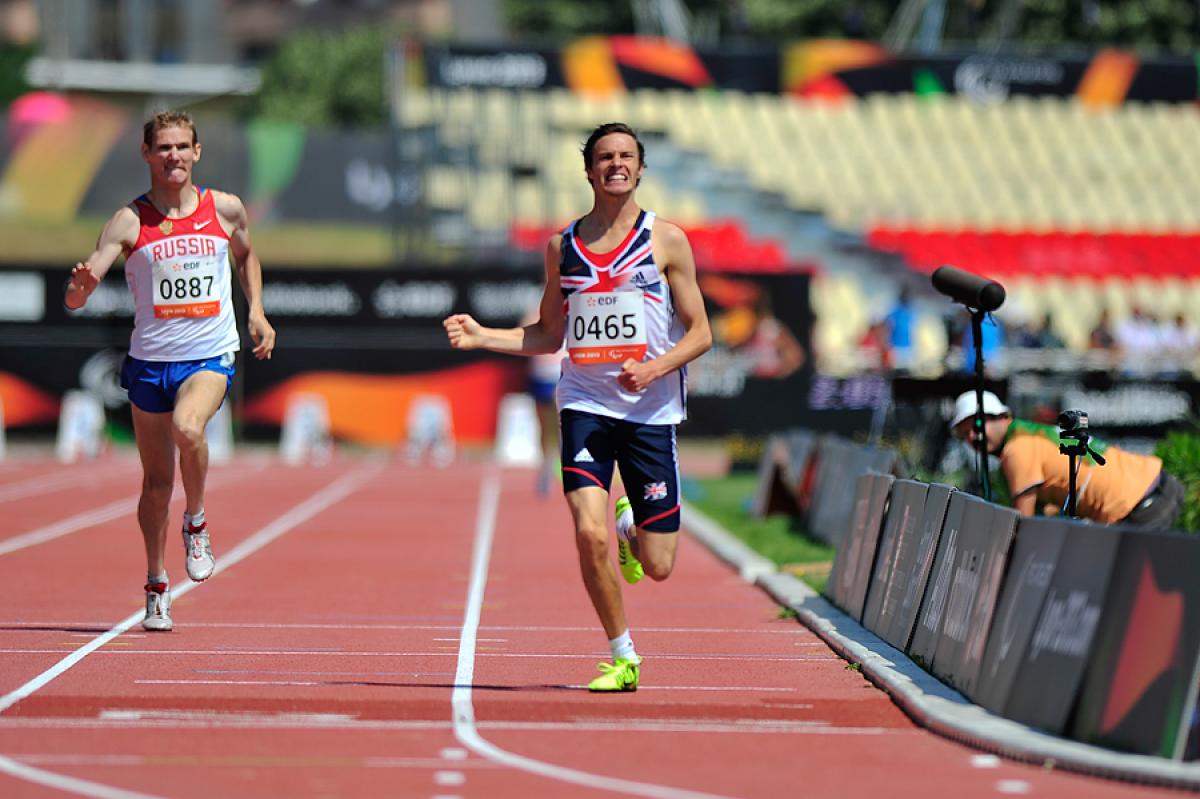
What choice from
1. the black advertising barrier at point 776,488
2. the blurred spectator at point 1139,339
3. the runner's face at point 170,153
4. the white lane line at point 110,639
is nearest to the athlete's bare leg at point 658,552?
the white lane line at point 110,639

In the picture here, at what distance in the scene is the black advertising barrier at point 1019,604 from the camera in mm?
8102

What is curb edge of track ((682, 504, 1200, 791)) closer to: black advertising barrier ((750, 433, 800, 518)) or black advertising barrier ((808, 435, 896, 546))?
black advertising barrier ((808, 435, 896, 546))

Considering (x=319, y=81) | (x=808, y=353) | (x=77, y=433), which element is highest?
(x=319, y=81)

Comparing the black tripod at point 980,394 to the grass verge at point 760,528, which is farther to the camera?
the grass verge at point 760,528

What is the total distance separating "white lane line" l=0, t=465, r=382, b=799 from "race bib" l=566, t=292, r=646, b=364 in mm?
2710

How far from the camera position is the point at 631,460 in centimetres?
928

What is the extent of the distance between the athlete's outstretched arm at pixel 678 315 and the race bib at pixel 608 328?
0.08 meters

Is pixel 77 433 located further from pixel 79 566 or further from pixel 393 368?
pixel 79 566

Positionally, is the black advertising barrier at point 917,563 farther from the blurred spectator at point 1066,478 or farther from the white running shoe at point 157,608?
the white running shoe at point 157,608

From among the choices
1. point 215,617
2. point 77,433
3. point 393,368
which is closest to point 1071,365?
point 393,368

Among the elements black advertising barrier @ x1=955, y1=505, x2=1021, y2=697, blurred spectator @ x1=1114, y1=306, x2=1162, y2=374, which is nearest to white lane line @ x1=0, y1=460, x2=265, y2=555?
black advertising barrier @ x1=955, y1=505, x2=1021, y2=697

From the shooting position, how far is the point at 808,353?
32562 mm

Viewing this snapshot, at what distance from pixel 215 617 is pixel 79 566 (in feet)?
11.4

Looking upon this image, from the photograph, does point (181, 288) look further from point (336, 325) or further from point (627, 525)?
point (336, 325)
